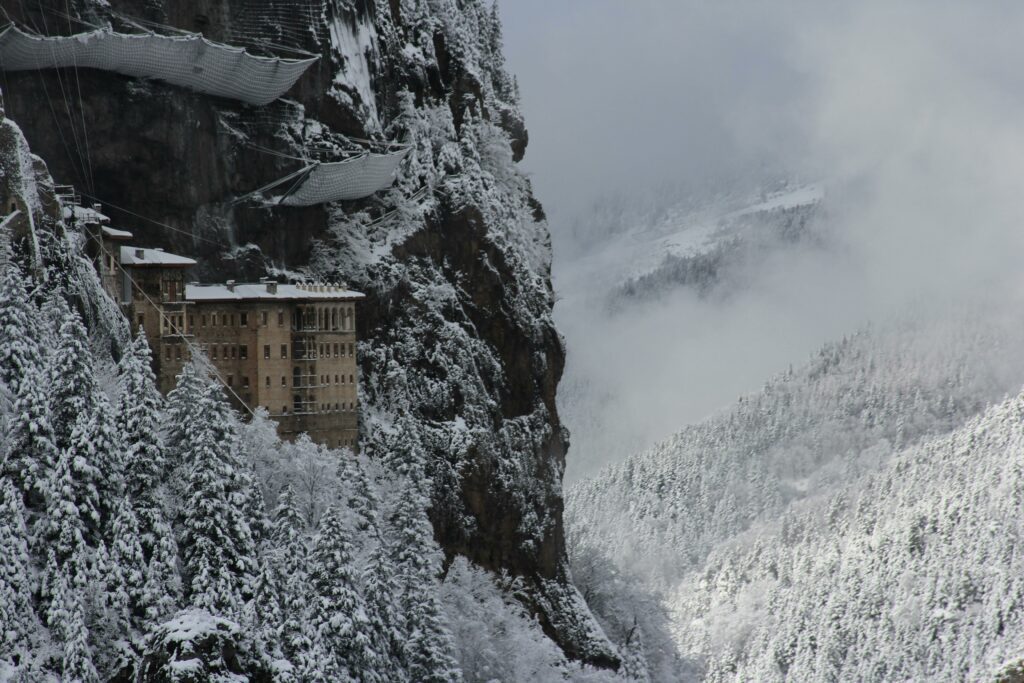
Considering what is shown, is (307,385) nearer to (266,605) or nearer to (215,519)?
(215,519)

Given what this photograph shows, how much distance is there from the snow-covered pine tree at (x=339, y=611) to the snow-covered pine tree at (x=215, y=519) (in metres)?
3.35

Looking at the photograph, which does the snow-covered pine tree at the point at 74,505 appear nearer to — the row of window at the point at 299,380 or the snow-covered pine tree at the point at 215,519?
the snow-covered pine tree at the point at 215,519

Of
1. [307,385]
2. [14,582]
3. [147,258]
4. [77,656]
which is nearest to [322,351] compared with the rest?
[307,385]

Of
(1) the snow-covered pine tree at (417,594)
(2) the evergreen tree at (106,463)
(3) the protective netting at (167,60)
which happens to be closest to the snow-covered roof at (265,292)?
(3) the protective netting at (167,60)

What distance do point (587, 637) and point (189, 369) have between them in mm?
53470

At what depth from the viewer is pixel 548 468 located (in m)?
132

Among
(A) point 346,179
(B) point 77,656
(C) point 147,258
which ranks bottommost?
(B) point 77,656

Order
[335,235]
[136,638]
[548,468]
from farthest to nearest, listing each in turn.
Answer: [548,468] → [335,235] → [136,638]

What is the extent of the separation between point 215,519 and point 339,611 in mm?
6463

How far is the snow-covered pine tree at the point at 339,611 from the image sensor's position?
7788 centimetres

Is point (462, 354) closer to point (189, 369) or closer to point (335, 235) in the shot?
point (335, 235)

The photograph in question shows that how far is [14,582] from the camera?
6838 cm

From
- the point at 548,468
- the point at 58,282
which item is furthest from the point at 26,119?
the point at 548,468

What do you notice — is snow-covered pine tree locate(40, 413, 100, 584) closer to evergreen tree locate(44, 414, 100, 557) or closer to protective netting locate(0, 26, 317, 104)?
evergreen tree locate(44, 414, 100, 557)
